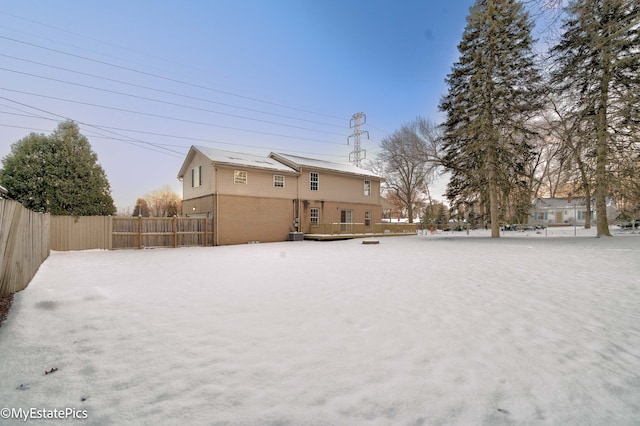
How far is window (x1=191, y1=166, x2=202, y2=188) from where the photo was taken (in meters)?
19.5

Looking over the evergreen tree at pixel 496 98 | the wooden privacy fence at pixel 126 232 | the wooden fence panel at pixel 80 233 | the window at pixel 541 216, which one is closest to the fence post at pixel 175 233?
the wooden privacy fence at pixel 126 232

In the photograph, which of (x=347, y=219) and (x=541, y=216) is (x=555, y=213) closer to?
(x=541, y=216)

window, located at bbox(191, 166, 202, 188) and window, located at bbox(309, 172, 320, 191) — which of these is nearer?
window, located at bbox(191, 166, 202, 188)

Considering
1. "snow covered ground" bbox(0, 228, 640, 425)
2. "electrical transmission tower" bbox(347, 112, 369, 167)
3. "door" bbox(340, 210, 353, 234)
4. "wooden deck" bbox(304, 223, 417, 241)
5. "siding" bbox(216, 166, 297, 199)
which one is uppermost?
"electrical transmission tower" bbox(347, 112, 369, 167)

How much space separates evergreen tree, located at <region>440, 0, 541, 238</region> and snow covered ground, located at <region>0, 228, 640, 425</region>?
13.8 m

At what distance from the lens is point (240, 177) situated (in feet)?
60.7

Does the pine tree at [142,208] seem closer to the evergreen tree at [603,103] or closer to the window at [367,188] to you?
the window at [367,188]

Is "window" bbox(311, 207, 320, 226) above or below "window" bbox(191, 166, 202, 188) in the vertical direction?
below

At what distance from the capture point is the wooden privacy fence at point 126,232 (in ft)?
45.1

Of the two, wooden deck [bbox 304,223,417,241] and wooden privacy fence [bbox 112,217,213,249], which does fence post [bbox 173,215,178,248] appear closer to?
wooden privacy fence [bbox 112,217,213,249]

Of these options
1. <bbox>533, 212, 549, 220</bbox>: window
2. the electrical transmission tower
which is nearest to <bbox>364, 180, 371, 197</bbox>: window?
the electrical transmission tower

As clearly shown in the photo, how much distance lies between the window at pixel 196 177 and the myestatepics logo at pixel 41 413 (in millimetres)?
18760

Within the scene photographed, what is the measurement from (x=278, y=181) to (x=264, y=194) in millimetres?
1511

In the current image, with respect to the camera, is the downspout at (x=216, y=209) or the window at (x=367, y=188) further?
the window at (x=367, y=188)
